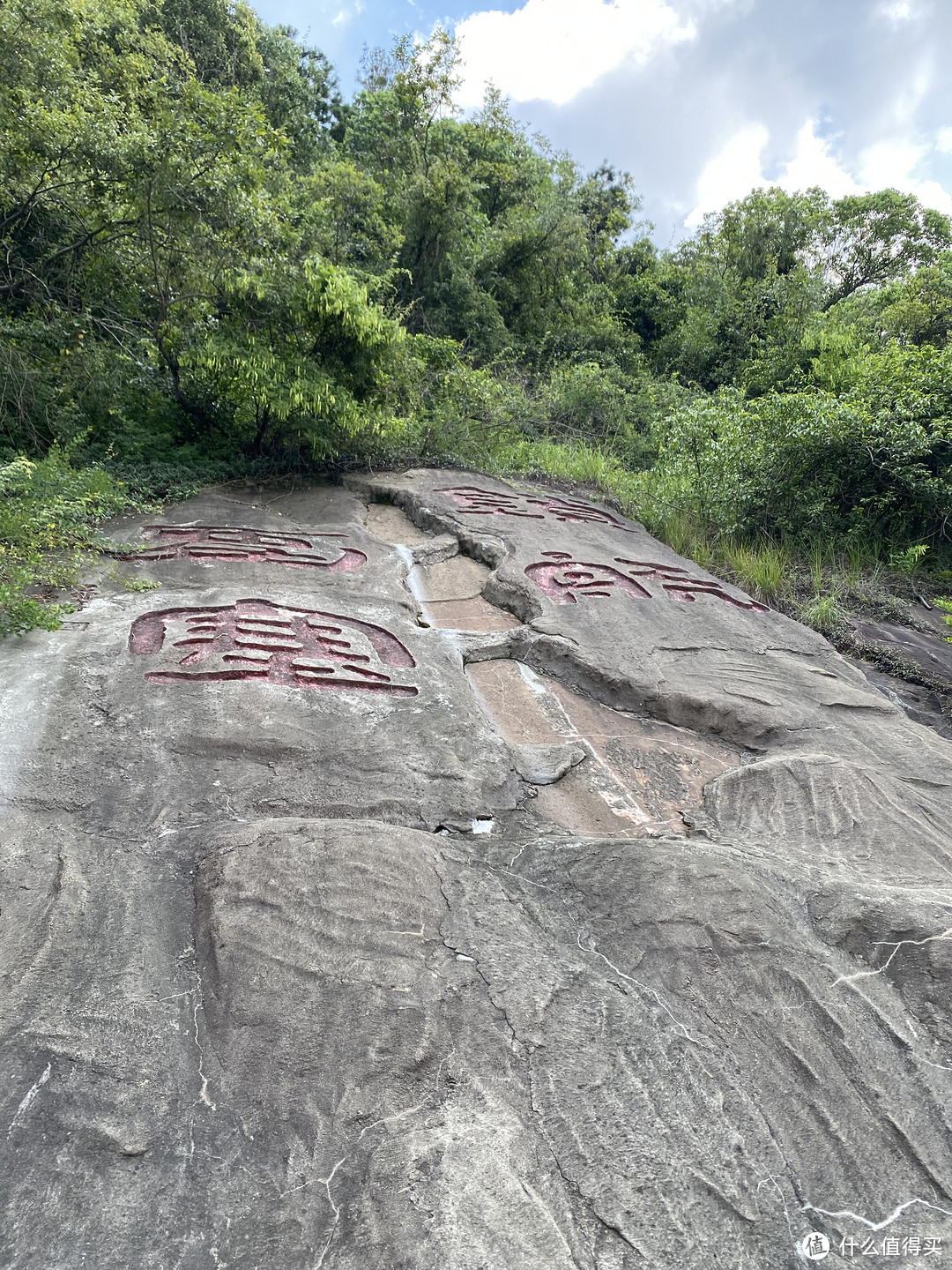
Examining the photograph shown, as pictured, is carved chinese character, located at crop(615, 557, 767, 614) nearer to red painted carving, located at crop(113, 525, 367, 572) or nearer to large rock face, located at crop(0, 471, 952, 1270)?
large rock face, located at crop(0, 471, 952, 1270)

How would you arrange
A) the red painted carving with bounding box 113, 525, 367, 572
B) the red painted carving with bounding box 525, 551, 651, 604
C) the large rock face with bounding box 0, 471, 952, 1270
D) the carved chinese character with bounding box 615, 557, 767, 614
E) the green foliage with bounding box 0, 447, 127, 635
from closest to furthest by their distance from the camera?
the large rock face with bounding box 0, 471, 952, 1270 → the green foliage with bounding box 0, 447, 127, 635 → the red painted carving with bounding box 113, 525, 367, 572 → the red painted carving with bounding box 525, 551, 651, 604 → the carved chinese character with bounding box 615, 557, 767, 614

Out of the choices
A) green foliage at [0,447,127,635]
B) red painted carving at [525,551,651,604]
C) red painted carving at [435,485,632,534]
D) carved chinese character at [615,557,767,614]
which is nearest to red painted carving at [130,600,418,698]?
green foliage at [0,447,127,635]

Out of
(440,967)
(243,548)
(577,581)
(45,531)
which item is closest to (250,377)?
(243,548)

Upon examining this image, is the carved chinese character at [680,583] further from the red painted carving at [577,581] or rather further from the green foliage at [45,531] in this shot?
the green foliage at [45,531]

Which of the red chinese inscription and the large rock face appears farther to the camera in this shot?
the red chinese inscription

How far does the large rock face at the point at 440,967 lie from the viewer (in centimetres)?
115

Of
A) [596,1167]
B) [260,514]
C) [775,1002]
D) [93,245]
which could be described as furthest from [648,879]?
[93,245]

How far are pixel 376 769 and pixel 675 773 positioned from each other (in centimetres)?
122

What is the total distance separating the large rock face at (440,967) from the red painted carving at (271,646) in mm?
21

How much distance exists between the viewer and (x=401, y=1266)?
1.06m

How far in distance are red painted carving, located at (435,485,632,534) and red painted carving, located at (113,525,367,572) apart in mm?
1410

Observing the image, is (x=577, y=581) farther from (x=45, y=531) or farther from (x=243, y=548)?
(x=45, y=531)

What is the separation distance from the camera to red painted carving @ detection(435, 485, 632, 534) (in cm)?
571

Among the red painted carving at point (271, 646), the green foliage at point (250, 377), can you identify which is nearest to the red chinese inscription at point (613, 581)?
the green foliage at point (250, 377)
